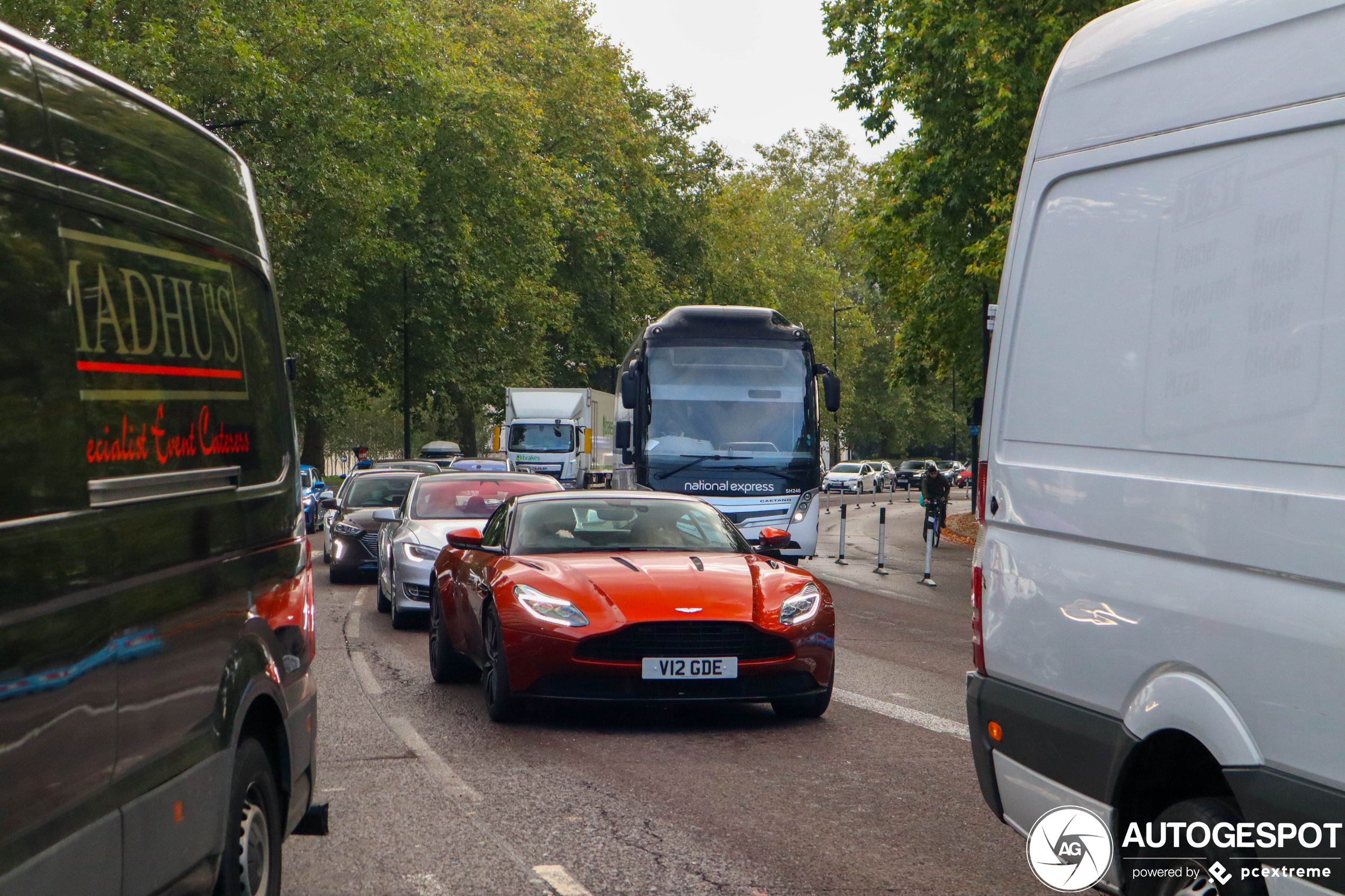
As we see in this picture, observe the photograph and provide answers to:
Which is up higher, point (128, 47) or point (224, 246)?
point (128, 47)

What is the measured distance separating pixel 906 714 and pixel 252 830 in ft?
17.6

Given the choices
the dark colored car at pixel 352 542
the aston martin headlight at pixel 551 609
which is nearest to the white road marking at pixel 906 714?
the aston martin headlight at pixel 551 609

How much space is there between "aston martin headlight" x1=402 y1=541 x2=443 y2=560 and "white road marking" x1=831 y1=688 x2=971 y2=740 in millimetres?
5329

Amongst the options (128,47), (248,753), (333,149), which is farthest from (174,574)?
(333,149)

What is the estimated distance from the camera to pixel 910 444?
102 m

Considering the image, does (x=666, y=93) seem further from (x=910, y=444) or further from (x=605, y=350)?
(x=910, y=444)

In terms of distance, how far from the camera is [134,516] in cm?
362

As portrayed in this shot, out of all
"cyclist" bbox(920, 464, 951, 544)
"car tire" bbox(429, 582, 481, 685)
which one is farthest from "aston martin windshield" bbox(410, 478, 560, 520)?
"cyclist" bbox(920, 464, 951, 544)

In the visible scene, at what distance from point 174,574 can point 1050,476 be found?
2.44 meters

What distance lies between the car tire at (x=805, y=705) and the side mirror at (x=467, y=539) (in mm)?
2487

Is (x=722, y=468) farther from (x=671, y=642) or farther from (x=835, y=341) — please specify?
(x=835, y=341)

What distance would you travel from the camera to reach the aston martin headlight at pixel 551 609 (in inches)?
336

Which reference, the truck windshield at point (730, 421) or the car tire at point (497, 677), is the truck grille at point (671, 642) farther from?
the truck windshield at point (730, 421)

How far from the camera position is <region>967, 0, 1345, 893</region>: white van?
3.32 m
